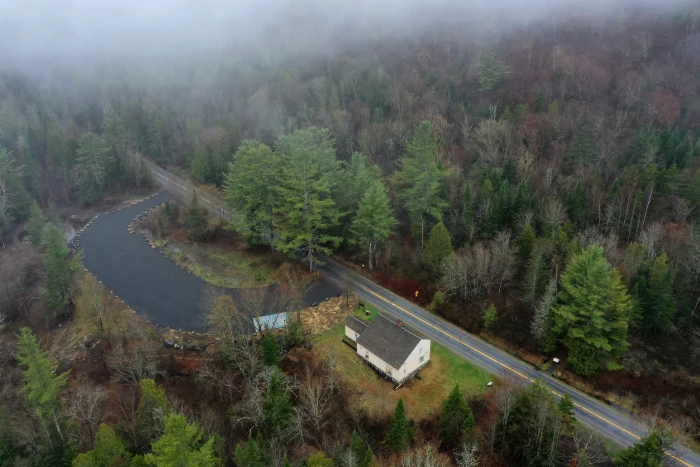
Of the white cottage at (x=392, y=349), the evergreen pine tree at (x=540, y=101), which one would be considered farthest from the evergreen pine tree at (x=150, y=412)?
the evergreen pine tree at (x=540, y=101)

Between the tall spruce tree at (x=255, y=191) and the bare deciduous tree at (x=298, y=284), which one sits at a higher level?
the tall spruce tree at (x=255, y=191)

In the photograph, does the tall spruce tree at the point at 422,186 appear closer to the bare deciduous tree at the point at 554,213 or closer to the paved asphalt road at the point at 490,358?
the paved asphalt road at the point at 490,358

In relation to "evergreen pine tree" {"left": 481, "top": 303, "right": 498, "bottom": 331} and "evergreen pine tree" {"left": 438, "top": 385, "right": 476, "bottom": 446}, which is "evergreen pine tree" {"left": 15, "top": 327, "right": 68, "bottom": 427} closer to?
"evergreen pine tree" {"left": 438, "top": 385, "right": 476, "bottom": 446}

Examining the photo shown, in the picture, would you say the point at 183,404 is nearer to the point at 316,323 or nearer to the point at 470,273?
the point at 316,323

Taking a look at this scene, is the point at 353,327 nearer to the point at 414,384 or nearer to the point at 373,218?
the point at 414,384

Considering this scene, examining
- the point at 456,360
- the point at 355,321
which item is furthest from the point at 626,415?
the point at 355,321

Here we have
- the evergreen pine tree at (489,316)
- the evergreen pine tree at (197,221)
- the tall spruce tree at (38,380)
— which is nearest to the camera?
the tall spruce tree at (38,380)

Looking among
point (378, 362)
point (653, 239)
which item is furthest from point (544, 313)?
point (653, 239)
